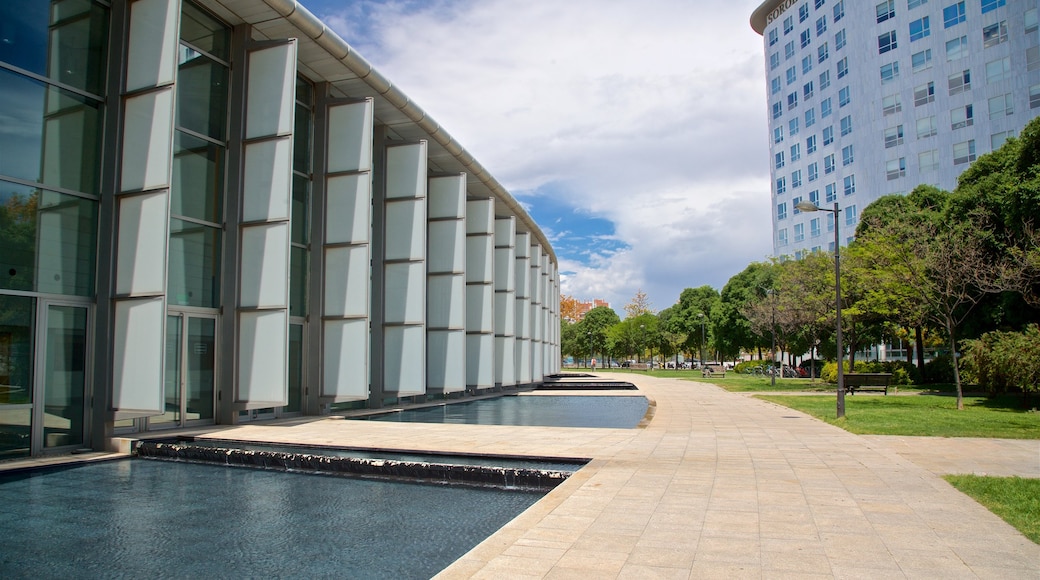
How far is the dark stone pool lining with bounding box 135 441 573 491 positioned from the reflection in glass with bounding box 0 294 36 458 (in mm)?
1737

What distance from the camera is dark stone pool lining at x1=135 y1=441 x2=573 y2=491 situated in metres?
8.43

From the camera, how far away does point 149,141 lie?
39.0 ft

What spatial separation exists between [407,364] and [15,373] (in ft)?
36.5

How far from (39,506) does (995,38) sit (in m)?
64.2

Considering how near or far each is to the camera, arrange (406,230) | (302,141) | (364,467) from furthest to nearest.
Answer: (406,230) < (302,141) < (364,467)

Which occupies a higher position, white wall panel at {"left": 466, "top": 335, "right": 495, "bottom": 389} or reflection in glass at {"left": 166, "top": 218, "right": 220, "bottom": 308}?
reflection in glass at {"left": 166, "top": 218, "right": 220, "bottom": 308}

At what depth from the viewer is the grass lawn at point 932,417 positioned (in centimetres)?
1361

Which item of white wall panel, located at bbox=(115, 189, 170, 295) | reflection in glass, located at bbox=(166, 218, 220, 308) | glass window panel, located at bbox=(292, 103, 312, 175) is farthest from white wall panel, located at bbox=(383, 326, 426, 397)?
white wall panel, located at bbox=(115, 189, 170, 295)

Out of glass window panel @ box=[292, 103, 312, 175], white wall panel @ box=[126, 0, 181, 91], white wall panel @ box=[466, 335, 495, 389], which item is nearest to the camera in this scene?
white wall panel @ box=[126, 0, 181, 91]

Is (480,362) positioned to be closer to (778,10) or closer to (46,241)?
(46,241)

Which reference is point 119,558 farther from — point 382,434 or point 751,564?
point 382,434

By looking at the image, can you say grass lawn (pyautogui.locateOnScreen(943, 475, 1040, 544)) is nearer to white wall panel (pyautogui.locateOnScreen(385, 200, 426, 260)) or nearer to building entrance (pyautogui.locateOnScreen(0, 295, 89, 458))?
building entrance (pyautogui.locateOnScreen(0, 295, 89, 458))

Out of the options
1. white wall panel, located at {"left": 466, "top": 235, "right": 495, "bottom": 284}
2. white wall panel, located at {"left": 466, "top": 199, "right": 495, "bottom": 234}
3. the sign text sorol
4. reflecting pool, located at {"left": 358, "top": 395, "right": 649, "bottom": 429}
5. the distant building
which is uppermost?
the sign text sorol

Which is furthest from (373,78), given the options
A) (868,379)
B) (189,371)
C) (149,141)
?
(868,379)
